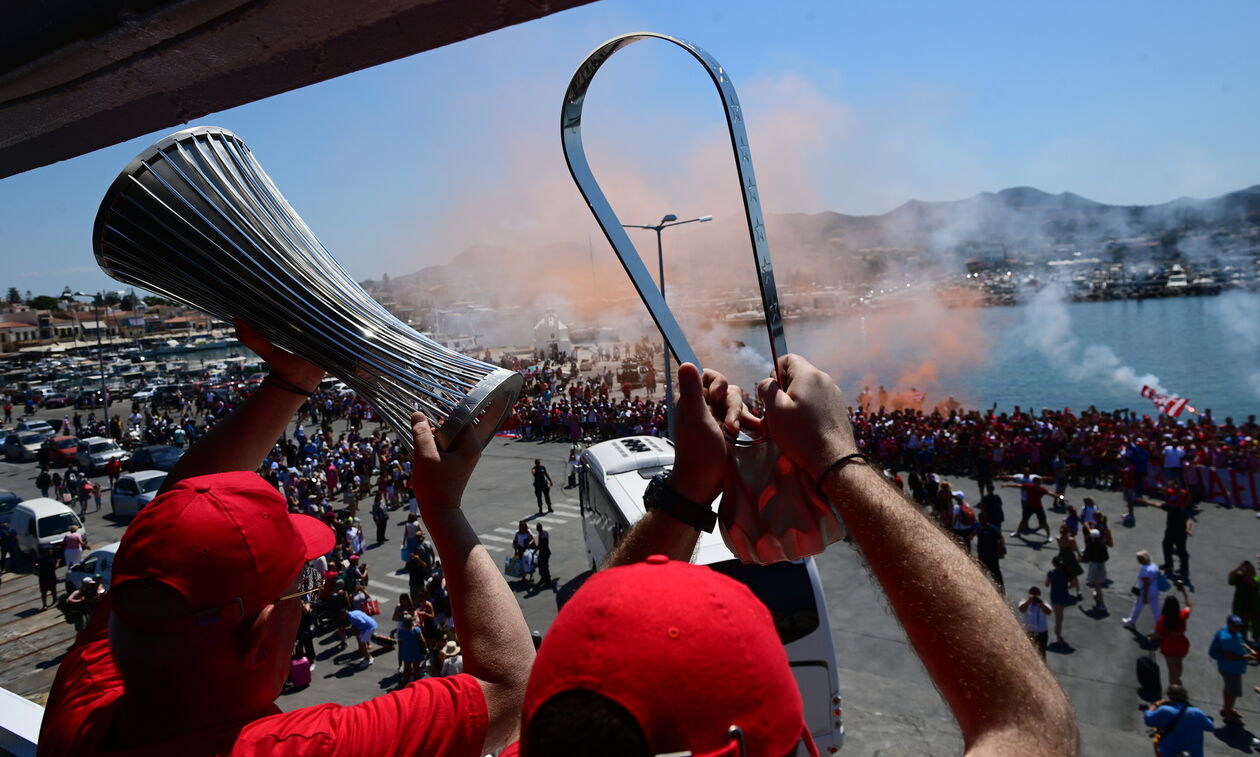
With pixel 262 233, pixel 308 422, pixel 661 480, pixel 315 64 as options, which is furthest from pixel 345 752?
pixel 308 422

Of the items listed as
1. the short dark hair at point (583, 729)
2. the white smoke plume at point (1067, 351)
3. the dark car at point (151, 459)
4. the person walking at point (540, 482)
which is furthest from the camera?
the white smoke plume at point (1067, 351)

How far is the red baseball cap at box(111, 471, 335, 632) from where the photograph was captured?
1.31 meters

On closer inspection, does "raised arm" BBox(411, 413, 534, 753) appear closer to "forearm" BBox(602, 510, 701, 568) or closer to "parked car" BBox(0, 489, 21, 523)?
"forearm" BBox(602, 510, 701, 568)

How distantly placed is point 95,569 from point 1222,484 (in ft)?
71.3

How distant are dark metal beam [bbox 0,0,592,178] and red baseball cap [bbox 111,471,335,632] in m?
1.24

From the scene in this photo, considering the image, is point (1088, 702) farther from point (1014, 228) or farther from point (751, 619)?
point (1014, 228)

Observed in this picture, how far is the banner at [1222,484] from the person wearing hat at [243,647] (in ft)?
59.6

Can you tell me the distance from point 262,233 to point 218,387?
1955 inches

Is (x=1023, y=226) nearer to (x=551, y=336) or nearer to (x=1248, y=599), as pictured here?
(x=551, y=336)

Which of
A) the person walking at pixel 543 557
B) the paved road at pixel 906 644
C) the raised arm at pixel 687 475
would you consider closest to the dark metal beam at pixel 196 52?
the raised arm at pixel 687 475

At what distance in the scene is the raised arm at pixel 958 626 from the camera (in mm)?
1000

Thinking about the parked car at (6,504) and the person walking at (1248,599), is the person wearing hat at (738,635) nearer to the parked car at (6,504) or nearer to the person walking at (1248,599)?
the person walking at (1248,599)

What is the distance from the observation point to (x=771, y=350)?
1.79 m

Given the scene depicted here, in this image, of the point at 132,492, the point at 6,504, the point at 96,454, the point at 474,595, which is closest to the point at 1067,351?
the point at 132,492
